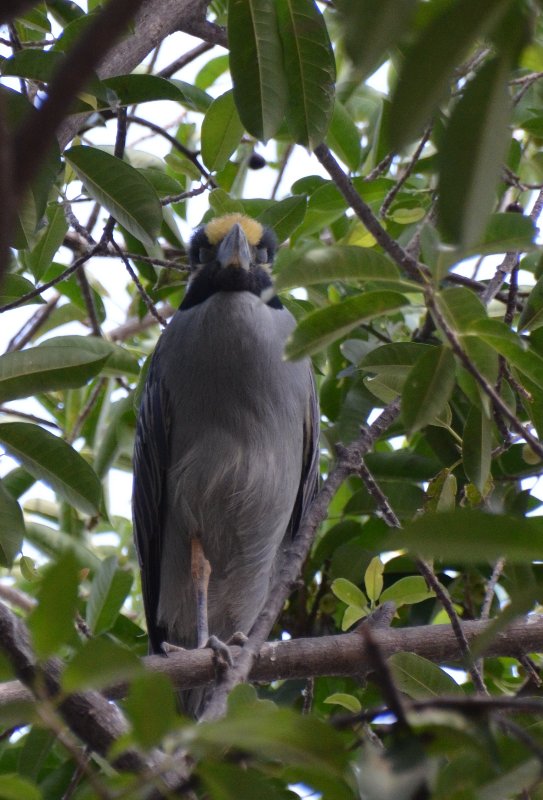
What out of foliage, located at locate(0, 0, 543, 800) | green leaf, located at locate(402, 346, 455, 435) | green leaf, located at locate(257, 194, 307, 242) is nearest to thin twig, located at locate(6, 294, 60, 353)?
foliage, located at locate(0, 0, 543, 800)

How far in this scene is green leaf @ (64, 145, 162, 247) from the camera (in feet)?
9.61

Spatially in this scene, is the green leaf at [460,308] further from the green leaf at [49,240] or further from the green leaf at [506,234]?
the green leaf at [49,240]

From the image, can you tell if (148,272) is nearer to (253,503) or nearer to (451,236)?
(253,503)

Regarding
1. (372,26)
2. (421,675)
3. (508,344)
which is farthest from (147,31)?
(372,26)

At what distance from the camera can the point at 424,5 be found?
1487mm

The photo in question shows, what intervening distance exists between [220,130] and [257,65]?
0.87 meters

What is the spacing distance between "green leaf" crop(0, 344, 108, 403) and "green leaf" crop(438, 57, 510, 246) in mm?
1711

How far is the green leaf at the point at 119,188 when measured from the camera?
293 centimetres

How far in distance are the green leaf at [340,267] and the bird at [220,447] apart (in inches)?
78.5

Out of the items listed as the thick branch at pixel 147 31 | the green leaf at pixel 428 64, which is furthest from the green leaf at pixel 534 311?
the green leaf at pixel 428 64

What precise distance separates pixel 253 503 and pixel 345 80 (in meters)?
1.86

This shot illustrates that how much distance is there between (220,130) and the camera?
3.58 m

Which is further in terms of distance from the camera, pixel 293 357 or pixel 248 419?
pixel 248 419

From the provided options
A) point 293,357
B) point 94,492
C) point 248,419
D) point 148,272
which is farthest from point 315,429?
point 293,357
